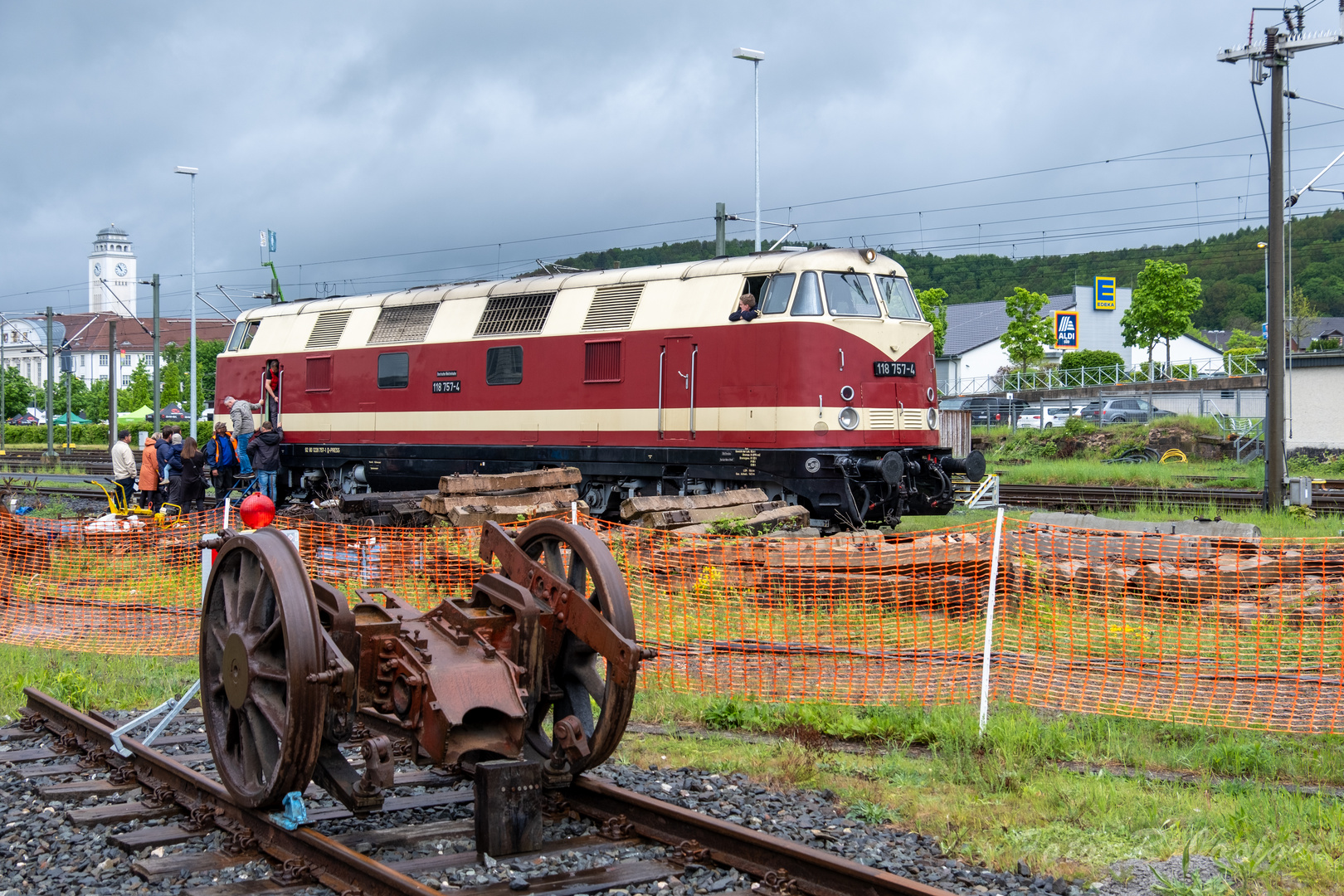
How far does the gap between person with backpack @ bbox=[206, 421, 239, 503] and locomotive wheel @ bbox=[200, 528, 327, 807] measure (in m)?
15.4

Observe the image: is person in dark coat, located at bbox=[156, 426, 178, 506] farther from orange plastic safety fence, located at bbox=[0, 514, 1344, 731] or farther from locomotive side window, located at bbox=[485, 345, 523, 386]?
locomotive side window, located at bbox=[485, 345, 523, 386]

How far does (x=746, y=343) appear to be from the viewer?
15.6 meters

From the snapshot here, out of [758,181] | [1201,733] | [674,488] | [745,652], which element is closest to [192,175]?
[758,181]

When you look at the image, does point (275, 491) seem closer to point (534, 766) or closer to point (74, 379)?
point (534, 766)

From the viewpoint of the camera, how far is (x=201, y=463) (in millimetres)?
19562

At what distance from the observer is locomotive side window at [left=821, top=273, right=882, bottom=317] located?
15648mm

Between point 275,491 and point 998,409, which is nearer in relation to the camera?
point 275,491

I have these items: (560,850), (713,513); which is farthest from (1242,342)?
(560,850)

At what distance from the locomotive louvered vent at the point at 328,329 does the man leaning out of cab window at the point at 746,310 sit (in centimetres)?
828

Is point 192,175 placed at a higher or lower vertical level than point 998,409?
higher

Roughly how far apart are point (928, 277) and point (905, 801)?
99.6 meters

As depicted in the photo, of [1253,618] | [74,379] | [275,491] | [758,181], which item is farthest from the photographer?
[74,379]

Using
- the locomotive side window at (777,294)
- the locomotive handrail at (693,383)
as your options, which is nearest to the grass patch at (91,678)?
the locomotive handrail at (693,383)

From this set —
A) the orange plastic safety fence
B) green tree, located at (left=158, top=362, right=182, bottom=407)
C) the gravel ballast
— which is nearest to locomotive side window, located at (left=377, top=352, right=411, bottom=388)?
the orange plastic safety fence
